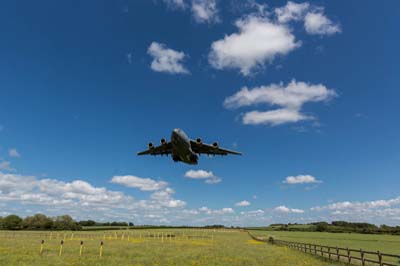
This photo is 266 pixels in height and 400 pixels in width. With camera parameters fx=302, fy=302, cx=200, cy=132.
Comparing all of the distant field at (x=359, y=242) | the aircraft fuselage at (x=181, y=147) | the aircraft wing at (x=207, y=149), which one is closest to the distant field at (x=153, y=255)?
the aircraft fuselage at (x=181, y=147)

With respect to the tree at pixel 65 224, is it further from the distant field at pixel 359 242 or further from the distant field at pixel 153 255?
the distant field at pixel 153 255

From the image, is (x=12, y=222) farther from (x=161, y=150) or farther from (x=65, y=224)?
(x=161, y=150)

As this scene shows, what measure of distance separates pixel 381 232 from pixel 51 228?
124 metres

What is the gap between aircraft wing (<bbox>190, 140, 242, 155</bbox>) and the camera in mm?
30938

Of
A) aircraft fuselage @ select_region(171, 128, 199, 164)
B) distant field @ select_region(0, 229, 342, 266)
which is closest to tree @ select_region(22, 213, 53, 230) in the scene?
distant field @ select_region(0, 229, 342, 266)

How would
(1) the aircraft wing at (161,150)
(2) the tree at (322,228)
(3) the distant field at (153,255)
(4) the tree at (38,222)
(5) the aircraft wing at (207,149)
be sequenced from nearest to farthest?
(3) the distant field at (153,255) → (5) the aircraft wing at (207,149) → (1) the aircraft wing at (161,150) → (4) the tree at (38,222) → (2) the tree at (322,228)

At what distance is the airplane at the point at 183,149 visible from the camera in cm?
2513

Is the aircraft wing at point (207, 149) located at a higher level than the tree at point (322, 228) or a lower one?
higher

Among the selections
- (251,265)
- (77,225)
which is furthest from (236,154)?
(77,225)

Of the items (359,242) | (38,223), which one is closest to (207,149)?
(359,242)

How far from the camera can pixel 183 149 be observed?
26.2 meters

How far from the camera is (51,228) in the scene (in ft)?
395

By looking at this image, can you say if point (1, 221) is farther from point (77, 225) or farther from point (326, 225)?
point (326, 225)

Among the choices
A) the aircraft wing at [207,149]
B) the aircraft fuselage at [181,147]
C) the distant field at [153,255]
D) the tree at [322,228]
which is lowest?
the tree at [322,228]
